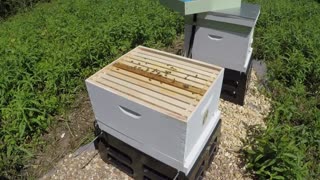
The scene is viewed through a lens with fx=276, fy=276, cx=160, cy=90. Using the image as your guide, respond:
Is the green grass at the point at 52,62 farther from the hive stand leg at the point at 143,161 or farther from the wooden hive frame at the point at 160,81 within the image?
the wooden hive frame at the point at 160,81

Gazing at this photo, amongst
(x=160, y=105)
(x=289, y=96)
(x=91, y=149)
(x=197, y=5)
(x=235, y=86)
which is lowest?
(x=91, y=149)

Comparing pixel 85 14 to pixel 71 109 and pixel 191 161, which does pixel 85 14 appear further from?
pixel 191 161

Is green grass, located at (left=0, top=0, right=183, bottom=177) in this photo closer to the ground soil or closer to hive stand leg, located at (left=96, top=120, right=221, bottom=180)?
the ground soil

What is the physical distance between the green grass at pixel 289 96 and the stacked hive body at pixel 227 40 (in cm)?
53

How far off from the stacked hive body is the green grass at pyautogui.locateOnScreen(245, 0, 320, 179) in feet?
1.74

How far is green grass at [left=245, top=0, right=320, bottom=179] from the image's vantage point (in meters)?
2.07

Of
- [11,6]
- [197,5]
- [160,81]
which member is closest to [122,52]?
[197,5]

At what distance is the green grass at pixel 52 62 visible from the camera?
7.75 feet

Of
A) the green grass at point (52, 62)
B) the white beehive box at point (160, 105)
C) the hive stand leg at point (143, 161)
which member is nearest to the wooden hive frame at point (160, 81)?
the white beehive box at point (160, 105)

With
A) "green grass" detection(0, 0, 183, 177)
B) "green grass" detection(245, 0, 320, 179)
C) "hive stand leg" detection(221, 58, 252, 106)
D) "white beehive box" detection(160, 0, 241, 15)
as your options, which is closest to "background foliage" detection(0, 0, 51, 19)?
"green grass" detection(0, 0, 183, 177)

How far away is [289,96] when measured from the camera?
297cm

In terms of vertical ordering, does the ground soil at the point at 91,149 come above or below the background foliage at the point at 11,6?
below

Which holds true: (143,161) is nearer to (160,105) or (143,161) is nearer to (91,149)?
(160,105)

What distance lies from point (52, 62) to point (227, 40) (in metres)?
1.84
